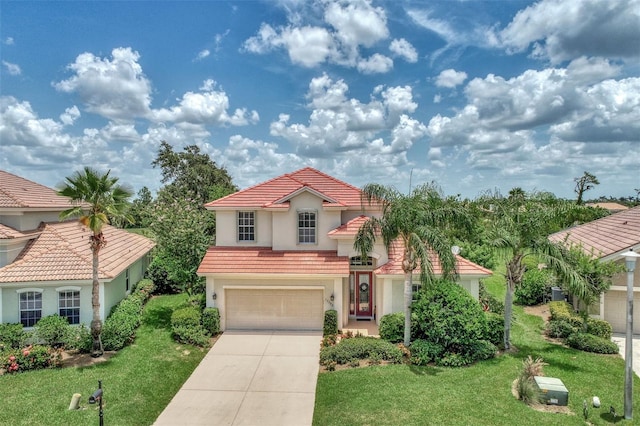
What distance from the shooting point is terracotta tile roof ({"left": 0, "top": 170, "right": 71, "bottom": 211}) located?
57.6ft

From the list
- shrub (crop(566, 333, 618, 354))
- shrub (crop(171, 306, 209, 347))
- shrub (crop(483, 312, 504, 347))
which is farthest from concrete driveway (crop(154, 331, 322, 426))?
shrub (crop(566, 333, 618, 354))

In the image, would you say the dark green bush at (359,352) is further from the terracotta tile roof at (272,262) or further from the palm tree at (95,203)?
the palm tree at (95,203)

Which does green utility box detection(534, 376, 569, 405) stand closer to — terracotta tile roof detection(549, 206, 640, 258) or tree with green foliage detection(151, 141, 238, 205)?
terracotta tile roof detection(549, 206, 640, 258)

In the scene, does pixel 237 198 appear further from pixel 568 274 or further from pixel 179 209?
pixel 568 274

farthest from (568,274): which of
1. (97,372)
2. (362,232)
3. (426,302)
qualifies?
(97,372)

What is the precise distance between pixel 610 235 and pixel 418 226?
44.8 ft

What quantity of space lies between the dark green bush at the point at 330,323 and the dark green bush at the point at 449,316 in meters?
4.03

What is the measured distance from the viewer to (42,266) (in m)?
16.3

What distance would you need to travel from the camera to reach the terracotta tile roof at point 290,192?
19.9 meters

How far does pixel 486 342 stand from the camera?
48.3ft

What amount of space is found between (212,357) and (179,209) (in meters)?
9.47

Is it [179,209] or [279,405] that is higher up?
[179,209]

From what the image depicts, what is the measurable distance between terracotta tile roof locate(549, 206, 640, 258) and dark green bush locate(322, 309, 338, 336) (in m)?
11.0

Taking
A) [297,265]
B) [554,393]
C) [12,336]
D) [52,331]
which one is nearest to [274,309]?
[297,265]
